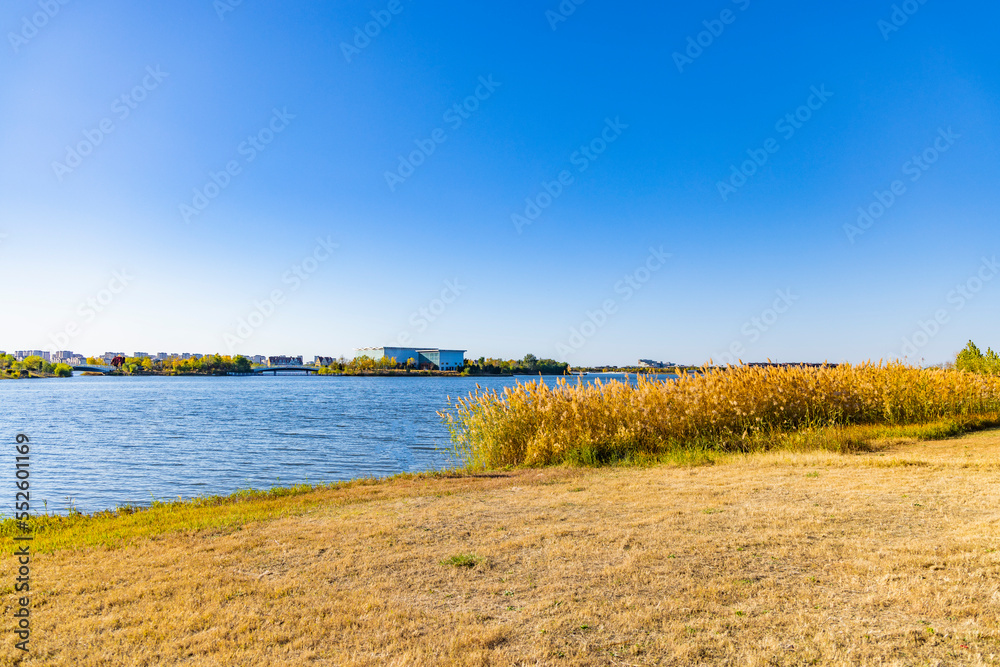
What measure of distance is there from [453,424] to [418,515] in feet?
25.1

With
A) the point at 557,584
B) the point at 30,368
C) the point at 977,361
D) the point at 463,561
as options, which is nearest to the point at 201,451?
the point at 463,561

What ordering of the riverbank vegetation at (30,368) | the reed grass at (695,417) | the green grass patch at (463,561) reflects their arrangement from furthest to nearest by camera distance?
the riverbank vegetation at (30,368)
the reed grass at (695,417)
the green grass patch at (463,561)

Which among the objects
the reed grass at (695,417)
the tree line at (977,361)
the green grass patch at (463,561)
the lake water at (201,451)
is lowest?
the lake water at (201,451)

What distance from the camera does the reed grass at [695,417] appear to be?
39.7ft

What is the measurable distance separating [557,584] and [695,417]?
9.18m

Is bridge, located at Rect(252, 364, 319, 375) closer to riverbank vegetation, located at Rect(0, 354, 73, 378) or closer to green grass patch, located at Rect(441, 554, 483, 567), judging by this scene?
riverbank vegetation, located at Rect(0, 354, 73, 378)

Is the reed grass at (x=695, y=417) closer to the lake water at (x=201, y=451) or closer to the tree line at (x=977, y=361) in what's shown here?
the lake water at (x=201, y=451)

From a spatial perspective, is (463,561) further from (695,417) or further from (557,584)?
Answer: (695,417)

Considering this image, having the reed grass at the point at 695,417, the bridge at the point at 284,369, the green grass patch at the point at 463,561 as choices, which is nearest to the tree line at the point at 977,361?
the reed grass at the point at 695,417

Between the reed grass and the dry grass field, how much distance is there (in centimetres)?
425

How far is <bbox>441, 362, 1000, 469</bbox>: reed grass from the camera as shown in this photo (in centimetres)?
1209

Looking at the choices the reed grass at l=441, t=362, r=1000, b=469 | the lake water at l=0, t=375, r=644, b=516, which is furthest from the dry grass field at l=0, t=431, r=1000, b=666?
the lake water at l=0, t=375, r=644, b=516

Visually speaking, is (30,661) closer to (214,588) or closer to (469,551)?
(214,588)

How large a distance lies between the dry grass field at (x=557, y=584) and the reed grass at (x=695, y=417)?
4254 mm
